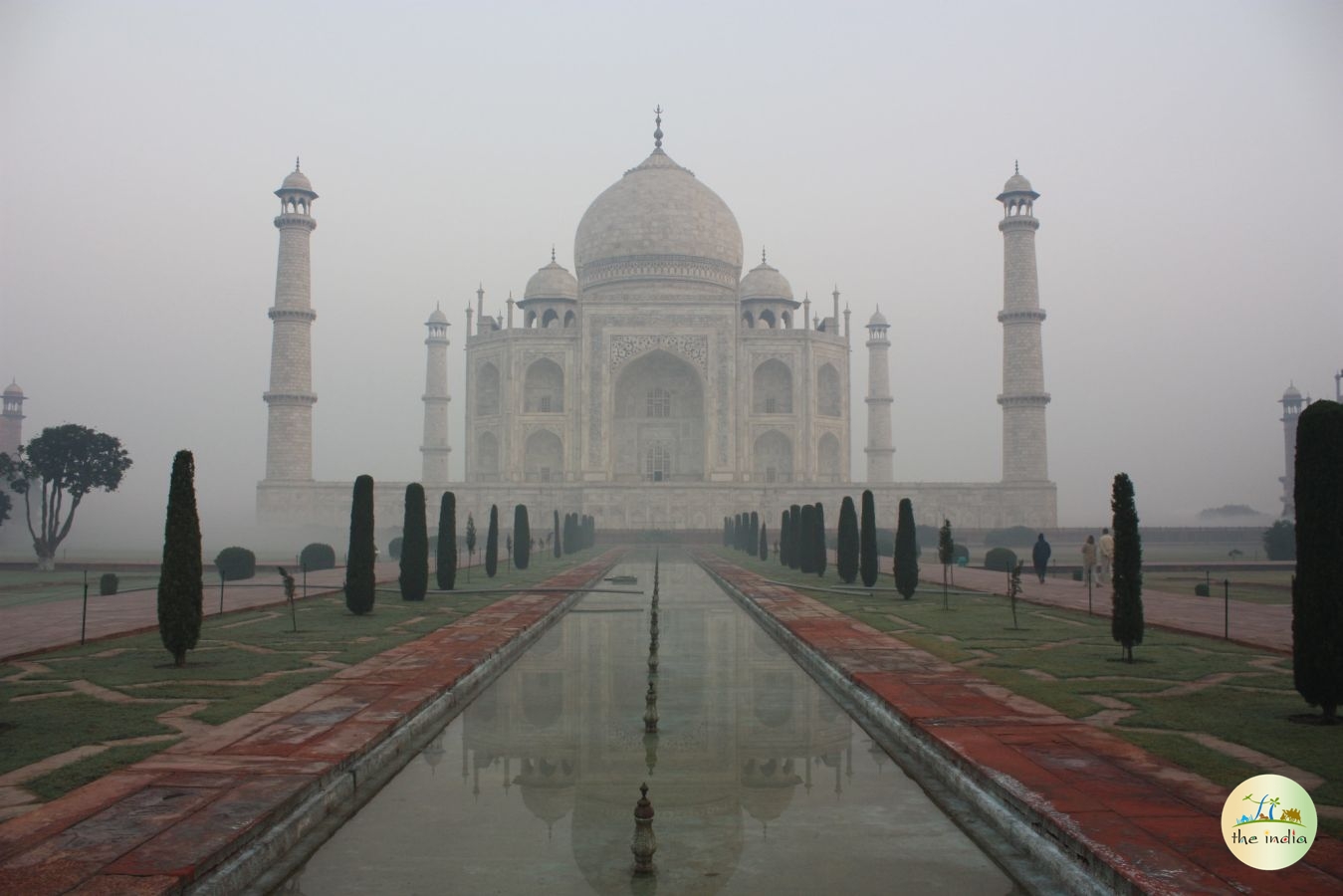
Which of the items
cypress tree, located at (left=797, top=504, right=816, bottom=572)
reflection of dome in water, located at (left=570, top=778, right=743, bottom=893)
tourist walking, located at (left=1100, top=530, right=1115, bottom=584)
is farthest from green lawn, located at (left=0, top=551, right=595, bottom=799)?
cypress tree, located at (left=797, top=504, right=816, bottom=572)

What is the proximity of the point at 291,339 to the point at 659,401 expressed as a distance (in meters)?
13.4

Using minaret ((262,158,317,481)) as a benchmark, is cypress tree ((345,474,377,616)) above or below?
below

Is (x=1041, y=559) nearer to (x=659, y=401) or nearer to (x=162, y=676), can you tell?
(x=162, y=676)

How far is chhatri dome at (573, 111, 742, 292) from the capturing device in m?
40.7

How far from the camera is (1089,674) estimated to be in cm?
685

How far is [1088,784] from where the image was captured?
3934 mm

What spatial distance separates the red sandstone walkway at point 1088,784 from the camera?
2.97m

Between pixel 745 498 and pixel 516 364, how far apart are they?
33.7ft

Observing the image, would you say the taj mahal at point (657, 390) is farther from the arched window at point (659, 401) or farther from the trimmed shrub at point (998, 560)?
the trimmed shrub at point (998, 560)

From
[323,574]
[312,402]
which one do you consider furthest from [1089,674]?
[312,402]

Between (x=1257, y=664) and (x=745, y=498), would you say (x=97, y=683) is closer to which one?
(x=1257, y=664)

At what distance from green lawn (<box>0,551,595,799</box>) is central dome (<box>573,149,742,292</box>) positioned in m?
30.3

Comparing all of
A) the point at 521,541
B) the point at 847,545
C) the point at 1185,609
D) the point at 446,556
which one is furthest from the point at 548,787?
the point at 521,541

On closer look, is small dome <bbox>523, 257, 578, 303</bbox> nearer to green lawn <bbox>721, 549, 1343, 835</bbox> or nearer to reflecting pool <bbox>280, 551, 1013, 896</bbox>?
green lawn <bbox>721, 549, 1343, 835</bbox>
